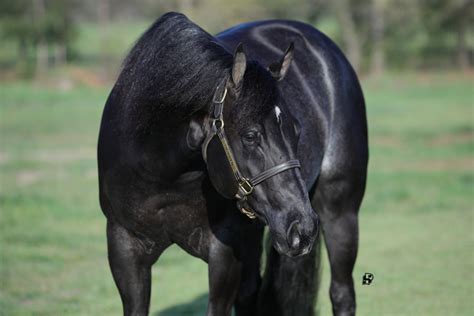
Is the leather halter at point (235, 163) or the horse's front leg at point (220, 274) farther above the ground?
the leather halter at point (235, 163)

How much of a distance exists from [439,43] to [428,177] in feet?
97.3

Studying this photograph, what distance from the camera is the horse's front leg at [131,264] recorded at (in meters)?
3.89

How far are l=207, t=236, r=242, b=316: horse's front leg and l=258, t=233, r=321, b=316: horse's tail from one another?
1.10 meters

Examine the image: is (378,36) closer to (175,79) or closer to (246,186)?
(175,79)

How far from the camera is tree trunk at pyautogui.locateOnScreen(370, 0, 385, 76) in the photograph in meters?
39.2

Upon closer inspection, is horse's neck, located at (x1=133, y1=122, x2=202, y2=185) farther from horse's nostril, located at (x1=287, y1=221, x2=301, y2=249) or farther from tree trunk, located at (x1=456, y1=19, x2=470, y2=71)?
tree trunk, located at (x1=456, y1=19, x2=470, y2=71)

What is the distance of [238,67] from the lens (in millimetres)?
3150

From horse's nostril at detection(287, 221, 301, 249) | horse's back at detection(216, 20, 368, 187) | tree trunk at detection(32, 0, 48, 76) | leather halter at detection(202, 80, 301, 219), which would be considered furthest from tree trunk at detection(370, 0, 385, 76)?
horse's nostril at detection(287, 221, 301, 249)

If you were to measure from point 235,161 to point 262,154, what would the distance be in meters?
0.12

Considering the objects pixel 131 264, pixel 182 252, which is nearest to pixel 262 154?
pixel 131 264

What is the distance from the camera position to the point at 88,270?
26.2 ft

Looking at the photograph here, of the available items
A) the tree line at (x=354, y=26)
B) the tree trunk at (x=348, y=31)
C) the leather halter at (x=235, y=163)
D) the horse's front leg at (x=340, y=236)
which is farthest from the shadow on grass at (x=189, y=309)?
the tree trunk at (x=348, y=31)

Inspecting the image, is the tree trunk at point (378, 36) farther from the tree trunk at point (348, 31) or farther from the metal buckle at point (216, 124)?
the metal buckle at point (216, 124)

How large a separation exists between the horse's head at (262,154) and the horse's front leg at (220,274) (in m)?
0.50
